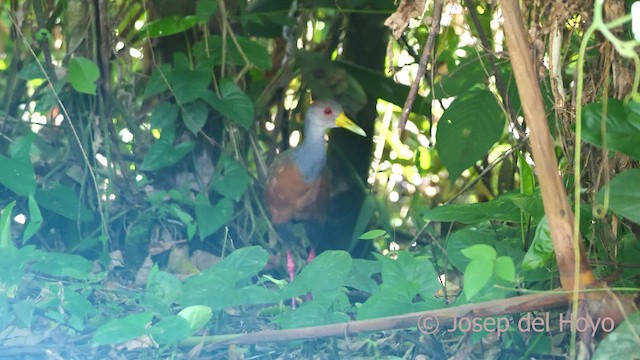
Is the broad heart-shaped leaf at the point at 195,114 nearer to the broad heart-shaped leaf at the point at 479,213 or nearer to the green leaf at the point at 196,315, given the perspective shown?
the broad heart-shaped leaf at the point at 479,213

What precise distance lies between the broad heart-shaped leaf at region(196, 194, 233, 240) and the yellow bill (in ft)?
2.90

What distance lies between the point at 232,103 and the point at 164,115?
0.28m

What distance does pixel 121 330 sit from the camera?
2.20 metres

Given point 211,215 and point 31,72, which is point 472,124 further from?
point 31,72

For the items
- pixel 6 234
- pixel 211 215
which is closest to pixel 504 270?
pixel 6 234

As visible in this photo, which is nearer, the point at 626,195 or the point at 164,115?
the point at 626,195

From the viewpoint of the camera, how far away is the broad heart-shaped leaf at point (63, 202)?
3500 millimetres

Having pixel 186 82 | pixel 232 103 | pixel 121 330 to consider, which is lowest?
pixel 121 330

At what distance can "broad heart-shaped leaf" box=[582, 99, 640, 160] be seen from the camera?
1.90 m

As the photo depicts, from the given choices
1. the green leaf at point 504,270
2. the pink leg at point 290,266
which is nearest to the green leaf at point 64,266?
the pink leg at point 290,266

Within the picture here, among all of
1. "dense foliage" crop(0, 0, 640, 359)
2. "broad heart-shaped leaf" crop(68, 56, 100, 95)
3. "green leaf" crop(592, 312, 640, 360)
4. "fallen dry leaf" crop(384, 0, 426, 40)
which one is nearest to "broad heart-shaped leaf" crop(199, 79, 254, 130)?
"dense foliage" crop(0, 0, 640, 359)

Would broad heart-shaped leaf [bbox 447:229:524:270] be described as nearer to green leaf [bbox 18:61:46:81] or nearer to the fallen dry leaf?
the fallen dry leaf

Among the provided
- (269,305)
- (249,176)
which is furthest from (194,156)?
(269,305)

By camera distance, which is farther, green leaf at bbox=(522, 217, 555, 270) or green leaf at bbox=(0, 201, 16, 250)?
green leaf at bbox=(0, 201, 16, 250)
